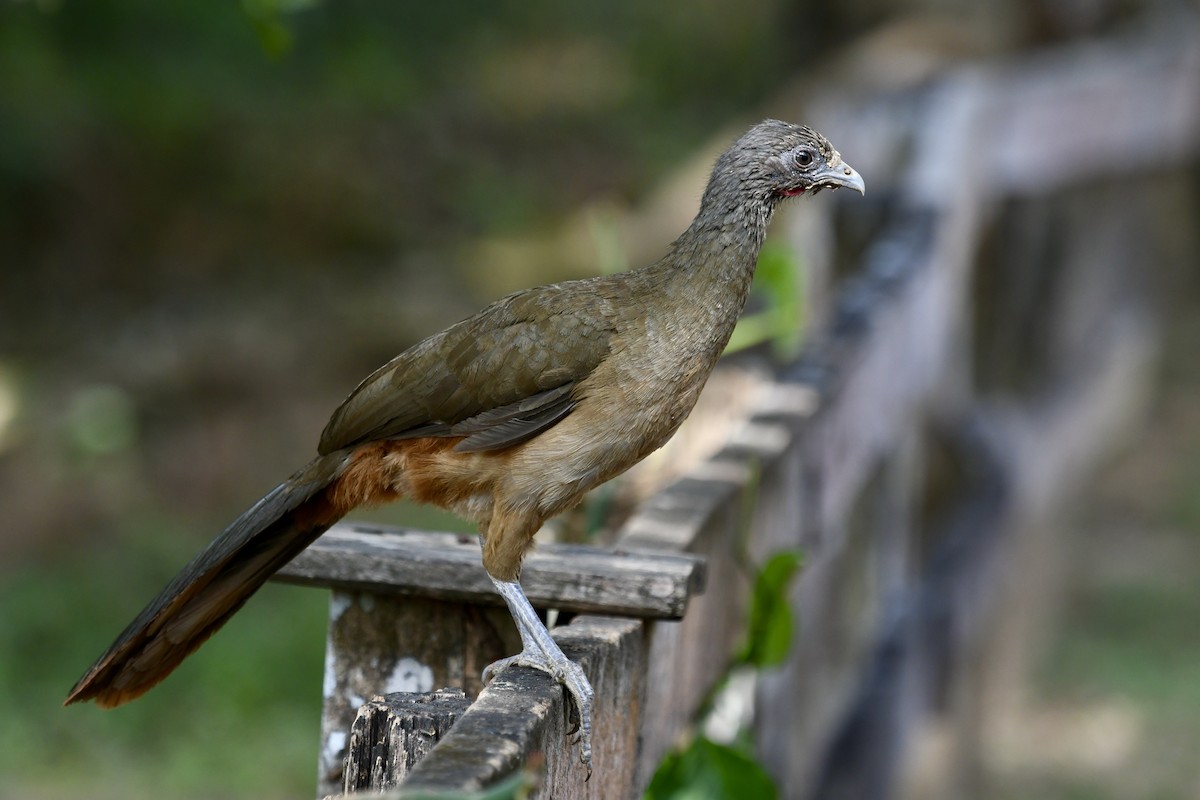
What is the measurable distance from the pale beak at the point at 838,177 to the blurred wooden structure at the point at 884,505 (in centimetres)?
62

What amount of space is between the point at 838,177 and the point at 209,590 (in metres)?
1.25

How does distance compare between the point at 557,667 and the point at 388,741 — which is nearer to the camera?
the point at 388,741

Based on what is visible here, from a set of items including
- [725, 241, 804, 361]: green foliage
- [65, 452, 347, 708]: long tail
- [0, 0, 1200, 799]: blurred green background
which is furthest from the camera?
[0, 0, 1200, 799]: blurred green background

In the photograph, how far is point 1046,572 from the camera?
6.50m

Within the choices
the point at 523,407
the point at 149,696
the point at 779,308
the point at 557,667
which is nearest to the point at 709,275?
the point at 523,407

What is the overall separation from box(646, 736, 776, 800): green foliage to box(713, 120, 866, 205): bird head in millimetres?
925

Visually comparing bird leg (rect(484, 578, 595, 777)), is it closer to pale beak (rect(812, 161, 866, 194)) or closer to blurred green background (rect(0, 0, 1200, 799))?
pale beak (rect(812, 161, 866, 194))

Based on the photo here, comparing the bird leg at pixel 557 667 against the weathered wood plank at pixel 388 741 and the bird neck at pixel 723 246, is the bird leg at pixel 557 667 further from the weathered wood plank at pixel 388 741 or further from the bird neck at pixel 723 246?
the bird neck at pixel 723 246

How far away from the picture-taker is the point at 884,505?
472 cm

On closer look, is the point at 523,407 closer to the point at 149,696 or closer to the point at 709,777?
the point at 709,777

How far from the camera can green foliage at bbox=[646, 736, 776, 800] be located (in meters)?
2.41

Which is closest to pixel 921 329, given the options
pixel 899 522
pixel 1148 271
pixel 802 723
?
pixel 899 522

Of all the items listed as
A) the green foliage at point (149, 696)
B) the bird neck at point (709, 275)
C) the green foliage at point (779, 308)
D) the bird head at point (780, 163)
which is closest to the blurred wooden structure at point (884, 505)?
the green foliage at point (779, 308)

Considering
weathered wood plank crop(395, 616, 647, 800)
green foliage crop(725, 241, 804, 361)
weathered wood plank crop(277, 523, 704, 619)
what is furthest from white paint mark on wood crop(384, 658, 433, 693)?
green foliage crop(725, 241, 804, 361)
